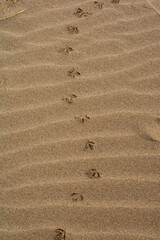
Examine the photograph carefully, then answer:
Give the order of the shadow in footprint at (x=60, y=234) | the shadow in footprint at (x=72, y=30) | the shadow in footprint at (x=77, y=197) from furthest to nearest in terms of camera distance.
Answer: the shadow in footprint at (x=72, y=30)
the shadow in footprint at (x=77, y=197)
the shadow in footprint at (x=60, y=234)

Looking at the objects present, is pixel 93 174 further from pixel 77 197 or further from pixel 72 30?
pixel 72 30

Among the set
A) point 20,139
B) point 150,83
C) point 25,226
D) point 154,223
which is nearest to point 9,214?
point 25,226

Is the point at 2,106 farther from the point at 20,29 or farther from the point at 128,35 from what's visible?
the point at 128,35

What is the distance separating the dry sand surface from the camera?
2227 mm

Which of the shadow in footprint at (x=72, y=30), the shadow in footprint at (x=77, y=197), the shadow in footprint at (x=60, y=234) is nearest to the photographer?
the shadow in footprint at (x=60, y=234)

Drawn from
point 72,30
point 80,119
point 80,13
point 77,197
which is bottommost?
point 77,197

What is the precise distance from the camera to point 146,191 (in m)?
2.28

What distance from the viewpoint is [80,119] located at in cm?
255

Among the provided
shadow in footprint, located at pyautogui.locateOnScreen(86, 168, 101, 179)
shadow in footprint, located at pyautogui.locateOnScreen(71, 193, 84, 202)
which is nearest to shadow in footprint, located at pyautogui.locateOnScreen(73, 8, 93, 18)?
shadow in footprint, located at pyautogui.locateOnScreen(86, 168, 101, 179)

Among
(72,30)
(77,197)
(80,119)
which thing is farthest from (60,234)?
(72,30)

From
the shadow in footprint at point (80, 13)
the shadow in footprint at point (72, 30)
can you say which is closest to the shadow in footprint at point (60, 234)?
the shadow in footprint at point (72, 30)

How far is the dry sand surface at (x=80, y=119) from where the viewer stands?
87.7 inches

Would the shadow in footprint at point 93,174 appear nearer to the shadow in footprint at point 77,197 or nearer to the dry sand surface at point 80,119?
the dry sand surface at point 80,119

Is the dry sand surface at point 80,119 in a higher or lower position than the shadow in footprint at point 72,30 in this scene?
lower
